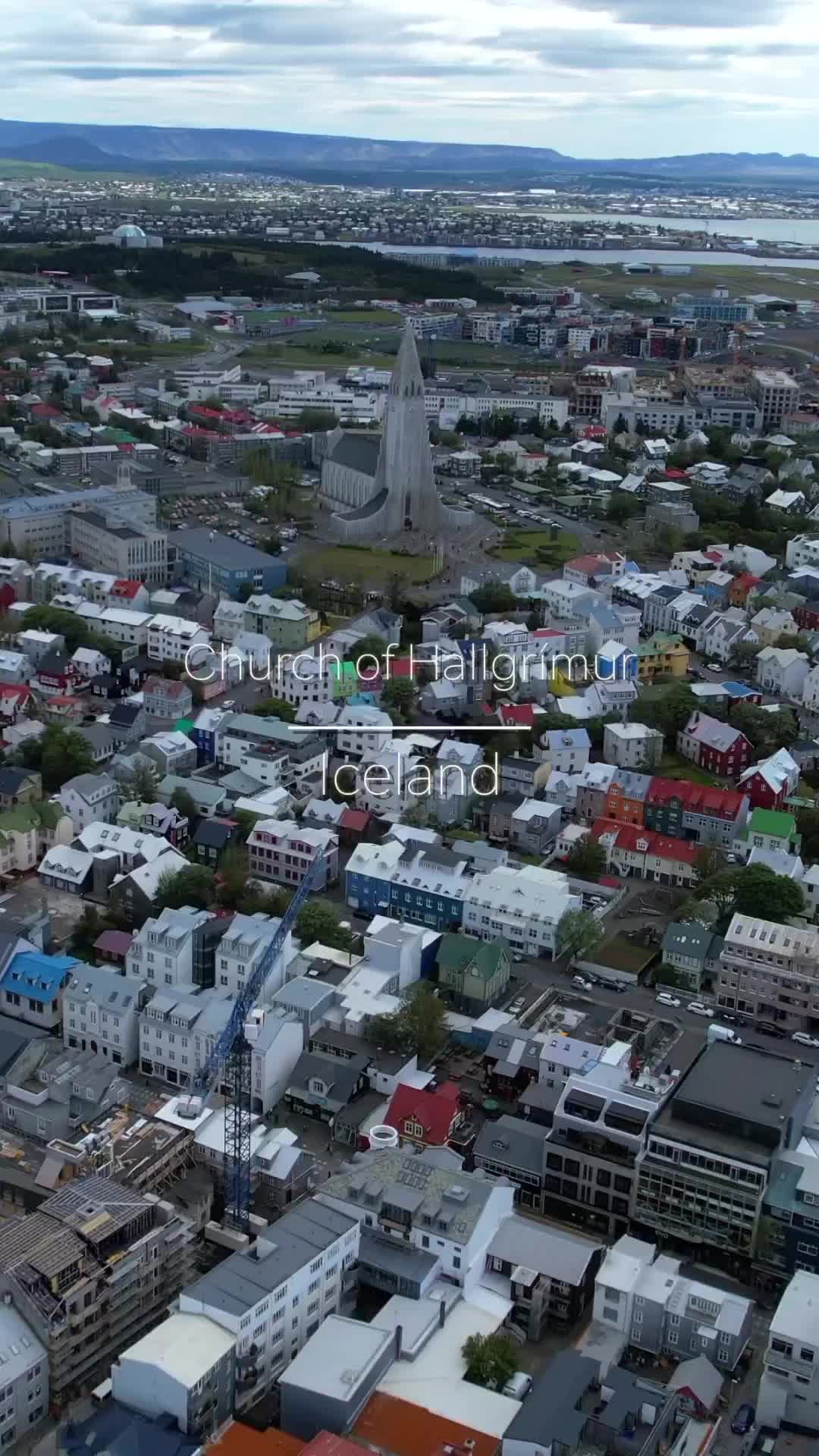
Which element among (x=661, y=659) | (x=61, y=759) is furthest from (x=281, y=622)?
(x=61, y=759)

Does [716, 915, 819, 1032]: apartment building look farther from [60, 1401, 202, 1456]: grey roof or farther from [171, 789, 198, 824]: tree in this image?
[60, 1401, 202, 1456]: grey roof

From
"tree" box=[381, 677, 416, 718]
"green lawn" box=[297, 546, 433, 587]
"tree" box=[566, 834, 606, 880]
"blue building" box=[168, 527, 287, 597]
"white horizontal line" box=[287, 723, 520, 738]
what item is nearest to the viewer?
"tree" box=[566, 834, 606, 880]

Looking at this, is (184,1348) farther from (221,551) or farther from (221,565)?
(221,551)

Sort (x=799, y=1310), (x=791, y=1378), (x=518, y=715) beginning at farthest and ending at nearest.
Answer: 1. (x=518, y=715)
2. (x=799, y=1310)
3. (x=791, y=1378)


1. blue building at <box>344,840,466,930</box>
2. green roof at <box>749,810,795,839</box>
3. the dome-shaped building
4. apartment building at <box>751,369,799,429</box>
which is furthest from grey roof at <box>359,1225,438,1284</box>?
the dome-shaped building

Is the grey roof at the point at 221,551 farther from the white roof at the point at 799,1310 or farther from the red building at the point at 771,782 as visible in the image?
the white roof at the point at 799,1310

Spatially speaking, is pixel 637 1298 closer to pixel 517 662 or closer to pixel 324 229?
pixel 517 662
